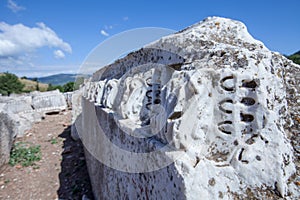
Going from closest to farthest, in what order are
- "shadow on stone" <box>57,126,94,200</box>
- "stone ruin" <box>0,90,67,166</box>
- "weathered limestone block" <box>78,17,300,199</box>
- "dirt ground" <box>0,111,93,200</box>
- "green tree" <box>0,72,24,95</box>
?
"weathered limestone block" <box>78,17,300,199</box> → "shadow on stone" <box>57,126,94,200</box> → "dirt ground" <box>0,111,93,200</box> → "stone ruin" <box>0,90,67,166</box> → "green tree" <box>0,72,24,95</box>

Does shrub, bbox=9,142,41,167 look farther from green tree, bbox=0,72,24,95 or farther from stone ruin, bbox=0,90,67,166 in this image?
green tree, bbox=0,72,24,95

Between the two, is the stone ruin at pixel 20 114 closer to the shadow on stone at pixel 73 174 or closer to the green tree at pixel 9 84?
the shadow on stone at pixel 73 174

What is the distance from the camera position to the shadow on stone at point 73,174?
14.8 feet

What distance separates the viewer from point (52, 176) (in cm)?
538

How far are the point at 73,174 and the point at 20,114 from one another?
246 inches

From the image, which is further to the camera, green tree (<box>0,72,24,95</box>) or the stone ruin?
green tree (<box>0,72,24,95</box>)

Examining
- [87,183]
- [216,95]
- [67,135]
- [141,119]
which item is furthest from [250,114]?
[67,135]

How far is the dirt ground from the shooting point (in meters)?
4.63

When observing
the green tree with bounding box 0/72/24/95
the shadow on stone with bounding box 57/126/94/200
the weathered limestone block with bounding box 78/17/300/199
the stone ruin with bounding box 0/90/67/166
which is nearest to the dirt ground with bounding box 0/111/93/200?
the shadow on stone with bounding box 57/126/94/200

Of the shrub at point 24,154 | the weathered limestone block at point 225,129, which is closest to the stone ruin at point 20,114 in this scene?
the shrub at point 24,154

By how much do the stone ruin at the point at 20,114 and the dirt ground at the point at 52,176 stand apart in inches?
23.6

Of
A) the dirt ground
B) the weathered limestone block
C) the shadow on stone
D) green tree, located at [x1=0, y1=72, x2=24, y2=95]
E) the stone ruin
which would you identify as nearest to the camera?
the weathered limestone block

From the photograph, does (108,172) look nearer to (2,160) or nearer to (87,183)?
(87,183)

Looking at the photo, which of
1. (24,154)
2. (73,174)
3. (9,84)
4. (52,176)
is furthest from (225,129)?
(9,84)
